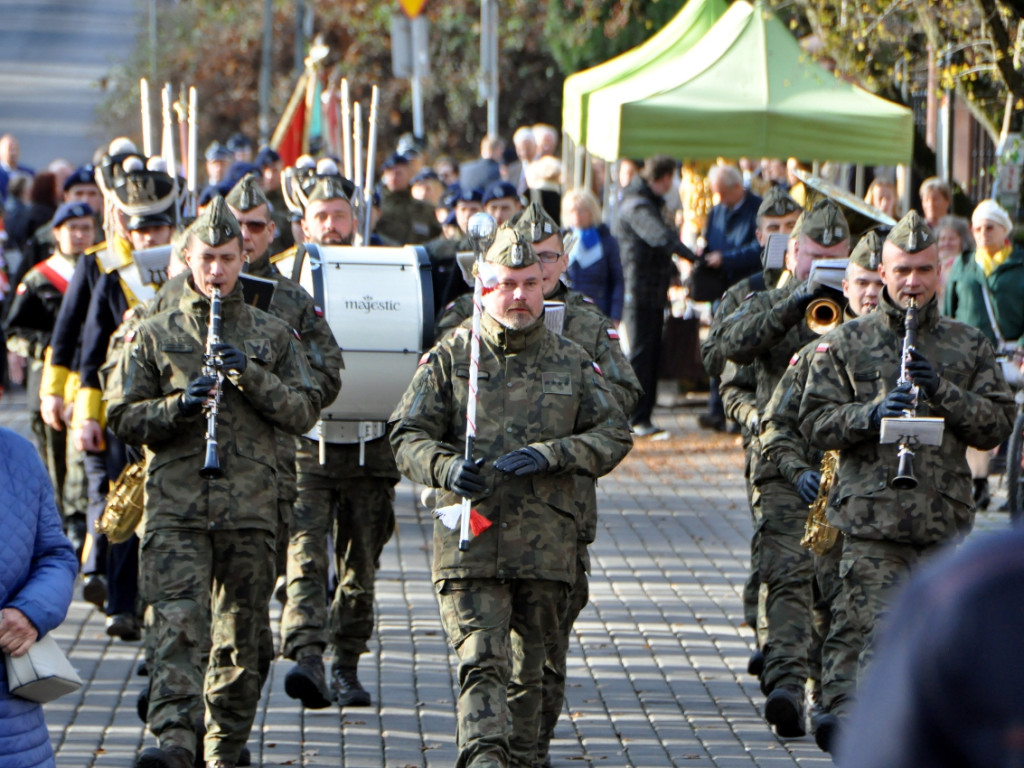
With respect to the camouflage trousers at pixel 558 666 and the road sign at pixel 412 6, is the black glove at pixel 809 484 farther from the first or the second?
the road sign at pixel 412 6

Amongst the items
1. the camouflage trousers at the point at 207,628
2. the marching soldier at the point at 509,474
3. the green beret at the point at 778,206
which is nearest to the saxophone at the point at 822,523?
the marching soldier at the point at 509,474

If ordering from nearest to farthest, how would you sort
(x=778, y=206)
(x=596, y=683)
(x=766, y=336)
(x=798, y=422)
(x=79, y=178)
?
(x=798, y=422) → (x=766, y=336) → (x=596, y=683) → (x=778, y=206) → (x=79, y=178)

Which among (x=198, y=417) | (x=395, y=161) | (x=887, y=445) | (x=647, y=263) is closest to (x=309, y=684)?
(x=198, y=417)

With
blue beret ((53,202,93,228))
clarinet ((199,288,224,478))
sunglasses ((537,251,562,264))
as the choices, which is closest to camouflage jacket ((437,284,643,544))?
sunglasses ((537,251,562,264))

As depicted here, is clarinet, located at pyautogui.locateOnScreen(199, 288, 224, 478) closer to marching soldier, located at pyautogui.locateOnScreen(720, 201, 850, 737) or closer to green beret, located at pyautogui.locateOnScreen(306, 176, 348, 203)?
green beret, located at pyautogui.locateOnScreen(306, 176, 348, 203)

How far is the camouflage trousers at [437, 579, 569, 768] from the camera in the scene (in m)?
5.76

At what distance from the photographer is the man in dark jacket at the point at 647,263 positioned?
51.5ft

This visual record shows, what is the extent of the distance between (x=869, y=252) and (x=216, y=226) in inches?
95.8

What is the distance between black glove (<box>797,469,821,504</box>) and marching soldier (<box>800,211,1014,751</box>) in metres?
0.28

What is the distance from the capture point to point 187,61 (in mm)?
37375

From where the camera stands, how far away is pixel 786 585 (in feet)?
25.3

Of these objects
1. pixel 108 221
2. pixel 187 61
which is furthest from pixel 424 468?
pixel 187 61

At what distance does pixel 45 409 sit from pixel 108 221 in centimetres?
102

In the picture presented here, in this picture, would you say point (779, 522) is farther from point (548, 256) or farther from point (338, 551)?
point (338, 551)
